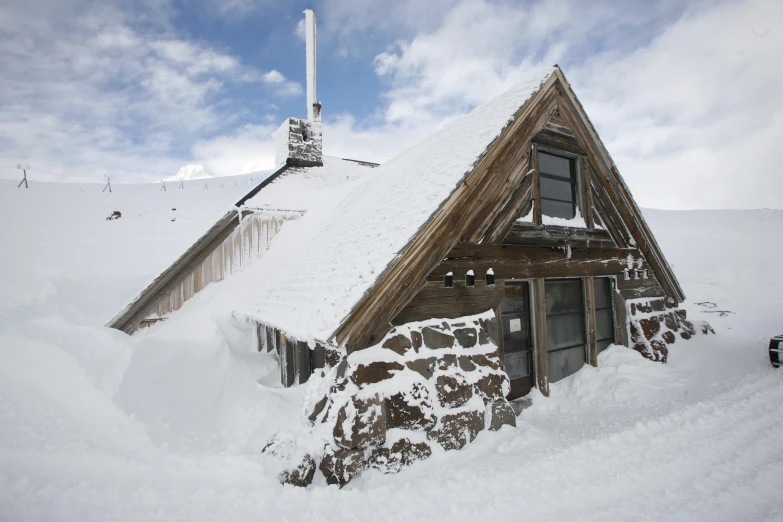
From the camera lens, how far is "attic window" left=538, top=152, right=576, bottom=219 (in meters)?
6.49

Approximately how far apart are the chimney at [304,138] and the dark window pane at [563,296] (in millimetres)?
8493

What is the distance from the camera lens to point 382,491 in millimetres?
3676

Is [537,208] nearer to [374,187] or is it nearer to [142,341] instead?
[374,187]

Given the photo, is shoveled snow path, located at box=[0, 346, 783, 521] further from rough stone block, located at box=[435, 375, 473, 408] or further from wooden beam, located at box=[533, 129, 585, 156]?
wooden beam, located at box=[533, 129, 585, 156]

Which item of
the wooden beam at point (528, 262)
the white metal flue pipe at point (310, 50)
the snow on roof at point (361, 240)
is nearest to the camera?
the snow on roof at point (361, 240)

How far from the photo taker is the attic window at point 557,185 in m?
6.49

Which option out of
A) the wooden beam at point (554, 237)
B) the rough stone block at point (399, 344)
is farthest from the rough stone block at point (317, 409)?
the wooden beam at point (554, 237)

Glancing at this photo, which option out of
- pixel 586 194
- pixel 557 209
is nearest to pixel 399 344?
pixel 557 209

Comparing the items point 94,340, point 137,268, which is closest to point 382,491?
point 94,340

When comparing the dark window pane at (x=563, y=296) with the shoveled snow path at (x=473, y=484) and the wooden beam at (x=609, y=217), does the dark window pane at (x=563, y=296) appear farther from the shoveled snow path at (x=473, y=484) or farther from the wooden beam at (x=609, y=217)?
the shoveled snow path at (x=473, y=484)

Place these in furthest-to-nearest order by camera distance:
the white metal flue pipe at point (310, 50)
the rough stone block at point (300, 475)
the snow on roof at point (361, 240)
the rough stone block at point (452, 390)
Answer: the white metal flue pipe at point (310, 50), the rough stone block at point (452, 390), the snow on roof at point (361, 240), the rough stone block at point (300, 475)

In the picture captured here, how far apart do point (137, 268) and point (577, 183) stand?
1097 centimetres

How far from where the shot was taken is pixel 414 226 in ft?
14.9

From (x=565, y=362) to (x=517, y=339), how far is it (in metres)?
1.31
